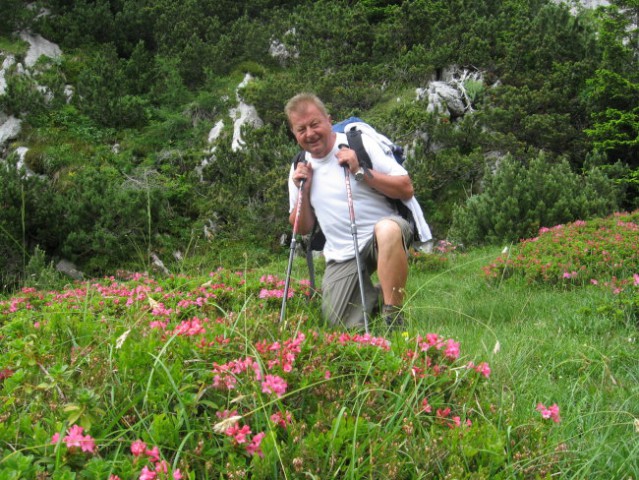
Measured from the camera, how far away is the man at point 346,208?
4.11 m

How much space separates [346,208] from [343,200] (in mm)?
71

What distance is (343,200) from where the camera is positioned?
443 cm

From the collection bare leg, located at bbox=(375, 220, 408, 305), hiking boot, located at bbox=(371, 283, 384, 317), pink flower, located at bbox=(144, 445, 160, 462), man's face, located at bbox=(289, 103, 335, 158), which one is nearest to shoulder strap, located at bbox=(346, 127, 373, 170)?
man's face, located at bbox=(289, 103, 335, 158)

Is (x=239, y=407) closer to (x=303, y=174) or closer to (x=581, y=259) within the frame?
(x=303, y=174)

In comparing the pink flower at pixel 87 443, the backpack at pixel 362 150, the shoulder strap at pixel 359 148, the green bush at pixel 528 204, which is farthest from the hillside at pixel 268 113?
the pink flower at pixel 87 443

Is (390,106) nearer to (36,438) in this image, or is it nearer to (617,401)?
(617,401)

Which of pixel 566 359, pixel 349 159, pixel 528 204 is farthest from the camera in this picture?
pixel 528 204

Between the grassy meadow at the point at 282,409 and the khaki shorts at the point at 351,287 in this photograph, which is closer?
the grassy meadow at the point at 282,409

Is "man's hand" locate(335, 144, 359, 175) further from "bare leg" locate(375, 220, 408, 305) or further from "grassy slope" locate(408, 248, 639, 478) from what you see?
"grassy slope" locate(408, 248, 639, 478)

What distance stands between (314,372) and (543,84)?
14.2 m

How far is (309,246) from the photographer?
15.8 feet

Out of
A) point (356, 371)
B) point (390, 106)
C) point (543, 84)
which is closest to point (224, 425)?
point (356, 371)

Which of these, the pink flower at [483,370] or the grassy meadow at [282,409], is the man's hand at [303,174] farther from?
the pink flower at [483,370]

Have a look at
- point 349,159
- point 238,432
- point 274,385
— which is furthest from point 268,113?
point 238,432
